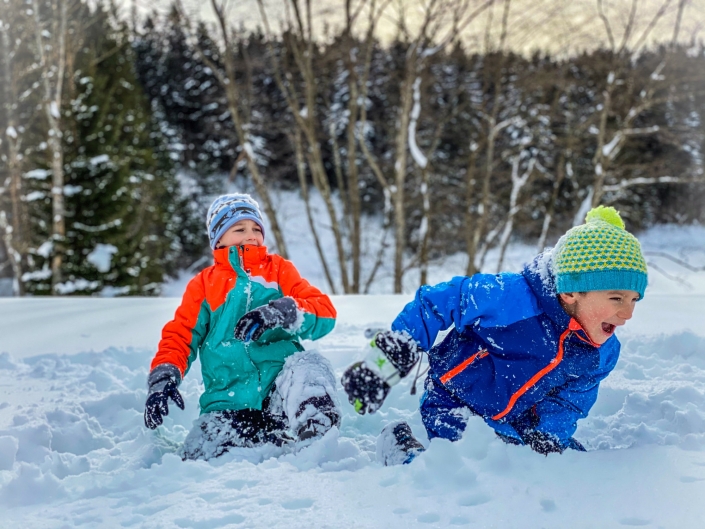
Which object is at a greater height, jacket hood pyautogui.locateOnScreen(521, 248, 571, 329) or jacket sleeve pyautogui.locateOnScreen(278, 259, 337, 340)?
jacket hood pyautogui.locateOnScreen(521, 248, 571, 329)

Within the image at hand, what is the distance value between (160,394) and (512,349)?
1.34 m

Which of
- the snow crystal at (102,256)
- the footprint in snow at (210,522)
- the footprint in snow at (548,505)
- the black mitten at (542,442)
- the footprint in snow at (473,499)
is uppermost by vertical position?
the footprint in snow at (548,505)

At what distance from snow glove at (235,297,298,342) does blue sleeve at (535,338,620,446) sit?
→ 1029 mm

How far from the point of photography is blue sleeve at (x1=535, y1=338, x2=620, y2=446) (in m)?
2.07

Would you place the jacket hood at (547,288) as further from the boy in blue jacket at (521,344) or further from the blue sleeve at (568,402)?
the blue sleeve at (568,402)

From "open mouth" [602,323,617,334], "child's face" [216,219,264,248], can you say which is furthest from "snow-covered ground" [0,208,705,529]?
"child's face" [216,219,264,248]

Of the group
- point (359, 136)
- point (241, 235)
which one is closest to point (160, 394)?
point (241, 235)

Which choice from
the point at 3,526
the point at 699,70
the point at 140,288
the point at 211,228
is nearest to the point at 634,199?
the point at 699,70

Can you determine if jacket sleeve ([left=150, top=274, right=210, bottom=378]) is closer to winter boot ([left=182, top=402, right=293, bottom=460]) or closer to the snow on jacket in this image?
winter boot ([left=182, top=402, right=293, bottom=460])

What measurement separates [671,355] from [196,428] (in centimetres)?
253

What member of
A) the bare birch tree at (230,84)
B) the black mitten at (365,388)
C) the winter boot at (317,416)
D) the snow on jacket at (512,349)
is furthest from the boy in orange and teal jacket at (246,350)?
the bare birch tree at (230,84)

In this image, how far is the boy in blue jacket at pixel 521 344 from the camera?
71.9 inches

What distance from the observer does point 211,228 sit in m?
2.74

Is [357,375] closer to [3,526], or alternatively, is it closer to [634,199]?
[3,526]
